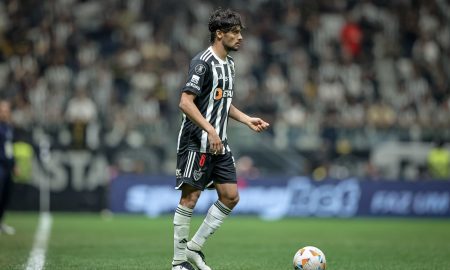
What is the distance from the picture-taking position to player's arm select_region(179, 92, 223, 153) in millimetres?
7469

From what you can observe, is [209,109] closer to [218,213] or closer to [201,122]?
[201,122]

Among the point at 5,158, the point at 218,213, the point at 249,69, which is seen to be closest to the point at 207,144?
the point at 218,213

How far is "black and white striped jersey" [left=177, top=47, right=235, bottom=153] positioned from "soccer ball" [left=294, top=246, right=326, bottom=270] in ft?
4.22

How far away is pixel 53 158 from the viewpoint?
20.6 metres

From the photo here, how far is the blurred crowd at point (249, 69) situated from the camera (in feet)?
68.8

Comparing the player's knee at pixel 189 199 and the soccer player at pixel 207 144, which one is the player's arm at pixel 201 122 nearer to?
the soccer player at pixel 207 144

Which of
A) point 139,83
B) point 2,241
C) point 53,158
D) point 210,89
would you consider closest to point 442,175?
point 139,83

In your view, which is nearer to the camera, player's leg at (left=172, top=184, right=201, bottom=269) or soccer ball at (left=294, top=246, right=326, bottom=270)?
soccer ball at (left=294, top=246, right=326, bottom=270)

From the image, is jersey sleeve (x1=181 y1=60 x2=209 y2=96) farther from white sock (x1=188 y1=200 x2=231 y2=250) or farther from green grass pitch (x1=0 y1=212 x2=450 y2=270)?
green grass pitch (x1=0 y1=212 x2=450 y2=270)

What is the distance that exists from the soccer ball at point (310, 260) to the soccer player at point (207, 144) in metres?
0.84

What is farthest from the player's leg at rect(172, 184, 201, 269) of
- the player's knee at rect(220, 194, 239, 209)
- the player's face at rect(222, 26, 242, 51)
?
the player's face at rect(222, 26, 242, 51)

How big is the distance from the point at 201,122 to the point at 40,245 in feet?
16.6

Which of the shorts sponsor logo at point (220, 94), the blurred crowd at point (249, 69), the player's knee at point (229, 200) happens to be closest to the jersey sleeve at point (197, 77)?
the shorts sponsor logo at point (220, 94)

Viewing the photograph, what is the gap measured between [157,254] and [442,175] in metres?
13.2
